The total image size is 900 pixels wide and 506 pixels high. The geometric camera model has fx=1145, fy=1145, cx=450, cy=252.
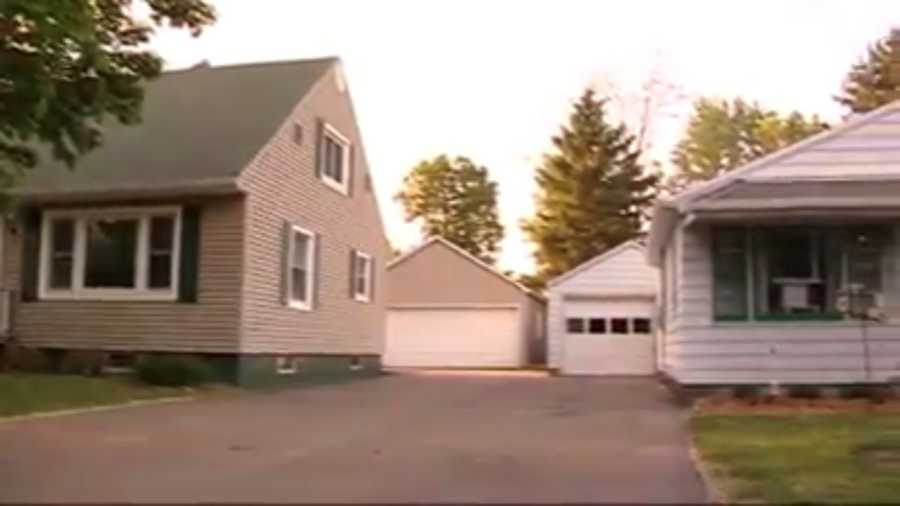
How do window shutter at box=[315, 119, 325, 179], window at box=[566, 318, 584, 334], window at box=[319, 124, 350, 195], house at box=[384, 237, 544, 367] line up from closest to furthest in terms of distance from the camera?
window shutter at box=[315, 119, 325, 179] → window at box=[319, 124, 350, 195] → window at box=[566, 318, 584, 334] → house at box=[384, 237, 544, 367]

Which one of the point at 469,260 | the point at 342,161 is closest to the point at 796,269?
the point at 342,161

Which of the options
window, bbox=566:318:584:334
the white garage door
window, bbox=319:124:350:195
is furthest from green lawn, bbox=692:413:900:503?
window, bbox=566:318:584:334

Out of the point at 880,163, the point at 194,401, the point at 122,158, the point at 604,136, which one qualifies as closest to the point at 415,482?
the point at 194,401

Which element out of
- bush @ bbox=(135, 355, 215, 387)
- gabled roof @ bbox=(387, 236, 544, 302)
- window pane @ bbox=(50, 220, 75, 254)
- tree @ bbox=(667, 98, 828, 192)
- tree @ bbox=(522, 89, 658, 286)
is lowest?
bush @ bbox=(135, 355, 215, 387)

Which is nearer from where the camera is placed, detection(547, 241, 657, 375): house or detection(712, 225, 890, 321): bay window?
detection(712, 225, 890, 321): bay window

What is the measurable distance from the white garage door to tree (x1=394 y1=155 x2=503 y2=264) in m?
44.5

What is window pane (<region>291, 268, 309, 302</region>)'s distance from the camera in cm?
2141

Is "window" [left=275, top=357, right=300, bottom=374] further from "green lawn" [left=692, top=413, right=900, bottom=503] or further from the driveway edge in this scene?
"green lawn" [left=692, top=413, right=900, bottom=503]

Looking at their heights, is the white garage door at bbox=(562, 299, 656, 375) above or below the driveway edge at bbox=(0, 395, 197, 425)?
above

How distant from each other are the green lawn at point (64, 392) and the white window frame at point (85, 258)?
175cm

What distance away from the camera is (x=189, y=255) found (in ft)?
63.0

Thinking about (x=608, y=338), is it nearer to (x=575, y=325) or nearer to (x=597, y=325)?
(x=597, y=325)

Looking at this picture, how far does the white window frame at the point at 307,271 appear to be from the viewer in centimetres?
2095

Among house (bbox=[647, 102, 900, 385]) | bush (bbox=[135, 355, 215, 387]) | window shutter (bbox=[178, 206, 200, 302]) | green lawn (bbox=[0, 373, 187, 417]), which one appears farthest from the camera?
window shutter (bbox=[178, 206, 200, 302])
